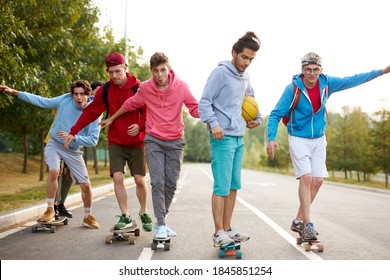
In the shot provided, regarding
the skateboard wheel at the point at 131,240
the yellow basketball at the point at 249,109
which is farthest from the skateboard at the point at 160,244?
the yellow basketball at the point at 249,109

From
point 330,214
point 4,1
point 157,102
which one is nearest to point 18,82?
point 4,1

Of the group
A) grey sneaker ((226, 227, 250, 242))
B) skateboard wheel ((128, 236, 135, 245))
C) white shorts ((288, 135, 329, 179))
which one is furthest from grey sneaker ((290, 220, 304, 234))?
skateboard wheel ((128, 236, 135, 245))

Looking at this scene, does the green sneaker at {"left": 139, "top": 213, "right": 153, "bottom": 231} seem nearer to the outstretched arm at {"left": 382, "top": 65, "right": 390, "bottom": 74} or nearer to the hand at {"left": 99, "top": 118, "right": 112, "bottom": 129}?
the hand at {"left": 99, "top": 118, "right": 112, "bottom": 129}

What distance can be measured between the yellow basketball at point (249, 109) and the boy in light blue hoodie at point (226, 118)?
0.20 feet

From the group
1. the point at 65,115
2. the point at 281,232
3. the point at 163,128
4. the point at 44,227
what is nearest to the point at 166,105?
the point at 163,128

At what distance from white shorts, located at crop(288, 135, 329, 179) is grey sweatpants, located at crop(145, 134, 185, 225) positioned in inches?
51.0

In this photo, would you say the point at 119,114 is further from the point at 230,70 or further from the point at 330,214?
the point at 330,214

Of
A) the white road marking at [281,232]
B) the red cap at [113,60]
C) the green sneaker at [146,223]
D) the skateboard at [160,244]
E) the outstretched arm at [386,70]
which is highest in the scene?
the red cap at [113,60]

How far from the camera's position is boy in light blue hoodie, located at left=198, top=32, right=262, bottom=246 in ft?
16.2

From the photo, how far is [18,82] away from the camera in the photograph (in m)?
8.52

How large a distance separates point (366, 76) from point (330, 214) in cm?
433

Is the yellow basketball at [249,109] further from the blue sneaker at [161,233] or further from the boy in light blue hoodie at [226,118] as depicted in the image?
the blue sneaker at [161,233]

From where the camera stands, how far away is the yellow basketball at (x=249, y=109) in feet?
17.0

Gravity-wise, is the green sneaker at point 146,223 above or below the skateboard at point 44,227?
above
